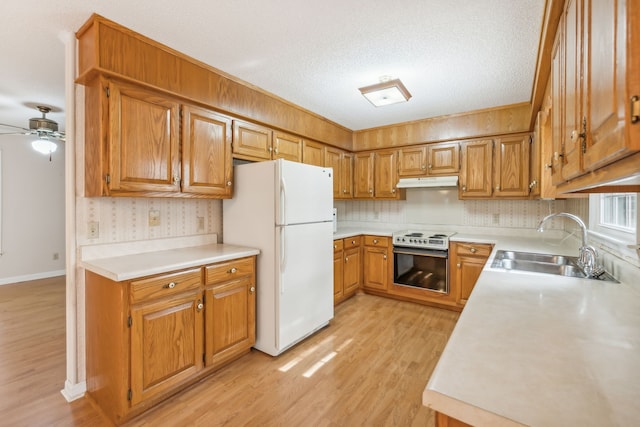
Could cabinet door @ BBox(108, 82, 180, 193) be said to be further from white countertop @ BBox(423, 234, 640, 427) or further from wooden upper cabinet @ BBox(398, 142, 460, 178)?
wooden upper cabinet @ BBox(398, 142, 460, 178)

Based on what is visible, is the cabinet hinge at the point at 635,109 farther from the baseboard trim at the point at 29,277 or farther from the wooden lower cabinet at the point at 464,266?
the baseboard trim at the point at 29,277

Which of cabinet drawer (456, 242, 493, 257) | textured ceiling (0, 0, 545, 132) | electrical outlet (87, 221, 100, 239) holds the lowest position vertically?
cabinet drawer (456, 242, 493, 257)

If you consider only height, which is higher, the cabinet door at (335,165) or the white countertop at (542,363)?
the cabinet door at (335,165)

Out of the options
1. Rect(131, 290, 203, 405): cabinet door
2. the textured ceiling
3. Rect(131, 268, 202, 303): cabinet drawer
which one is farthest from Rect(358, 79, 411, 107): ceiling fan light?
Rect(131, 290, 203, 405): cabinet door

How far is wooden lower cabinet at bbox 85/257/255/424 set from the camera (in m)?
1.71

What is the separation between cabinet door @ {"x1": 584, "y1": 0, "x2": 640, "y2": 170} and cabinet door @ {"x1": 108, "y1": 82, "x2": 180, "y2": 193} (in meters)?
2.25

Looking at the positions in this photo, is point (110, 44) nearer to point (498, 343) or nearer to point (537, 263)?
point (498, 343)

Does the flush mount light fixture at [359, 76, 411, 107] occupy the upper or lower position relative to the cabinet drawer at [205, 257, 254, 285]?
upper

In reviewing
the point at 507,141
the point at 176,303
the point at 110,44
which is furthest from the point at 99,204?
the point at 507,141

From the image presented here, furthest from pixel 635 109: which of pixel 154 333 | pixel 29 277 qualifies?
pixel 29 277

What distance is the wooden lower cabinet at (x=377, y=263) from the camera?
12.5 feet

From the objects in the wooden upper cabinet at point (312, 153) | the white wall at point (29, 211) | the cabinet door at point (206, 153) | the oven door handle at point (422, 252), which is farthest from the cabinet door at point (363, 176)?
the white wall at point (29, 211)

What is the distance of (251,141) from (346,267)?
6.21ft

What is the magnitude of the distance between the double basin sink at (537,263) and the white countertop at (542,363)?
2.38 feet
